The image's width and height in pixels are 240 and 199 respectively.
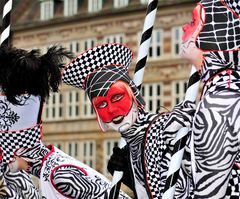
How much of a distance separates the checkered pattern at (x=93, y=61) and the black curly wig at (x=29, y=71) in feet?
1.19

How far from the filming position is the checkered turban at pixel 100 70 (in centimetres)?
269

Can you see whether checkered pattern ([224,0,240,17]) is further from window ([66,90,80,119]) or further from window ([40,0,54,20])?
window ([40,0,54,20])

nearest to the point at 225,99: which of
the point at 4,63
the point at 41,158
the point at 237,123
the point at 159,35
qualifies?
the point at 237,123

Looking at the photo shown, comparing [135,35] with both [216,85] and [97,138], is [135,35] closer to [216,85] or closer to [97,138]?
[97,138]

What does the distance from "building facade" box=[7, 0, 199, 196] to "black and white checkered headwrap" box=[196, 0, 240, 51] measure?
710 inches

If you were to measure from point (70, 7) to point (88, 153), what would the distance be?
15.2 ft

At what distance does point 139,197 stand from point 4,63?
33.2 inches

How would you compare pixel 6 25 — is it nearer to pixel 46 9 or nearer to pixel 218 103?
pixel 218 103

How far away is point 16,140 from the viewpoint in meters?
3.38

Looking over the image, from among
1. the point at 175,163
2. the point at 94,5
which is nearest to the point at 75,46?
the point at 94,5

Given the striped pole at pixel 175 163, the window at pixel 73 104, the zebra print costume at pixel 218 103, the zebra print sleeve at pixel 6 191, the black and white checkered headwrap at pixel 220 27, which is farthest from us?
the window at pixel 73 104

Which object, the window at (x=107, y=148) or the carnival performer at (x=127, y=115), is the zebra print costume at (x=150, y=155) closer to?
the carnival performer at (x=127, y=115)

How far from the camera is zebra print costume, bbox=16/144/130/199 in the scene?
3393 millimetres

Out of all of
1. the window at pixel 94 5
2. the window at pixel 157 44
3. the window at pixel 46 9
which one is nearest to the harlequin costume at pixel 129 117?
the window at pixel 157 44
